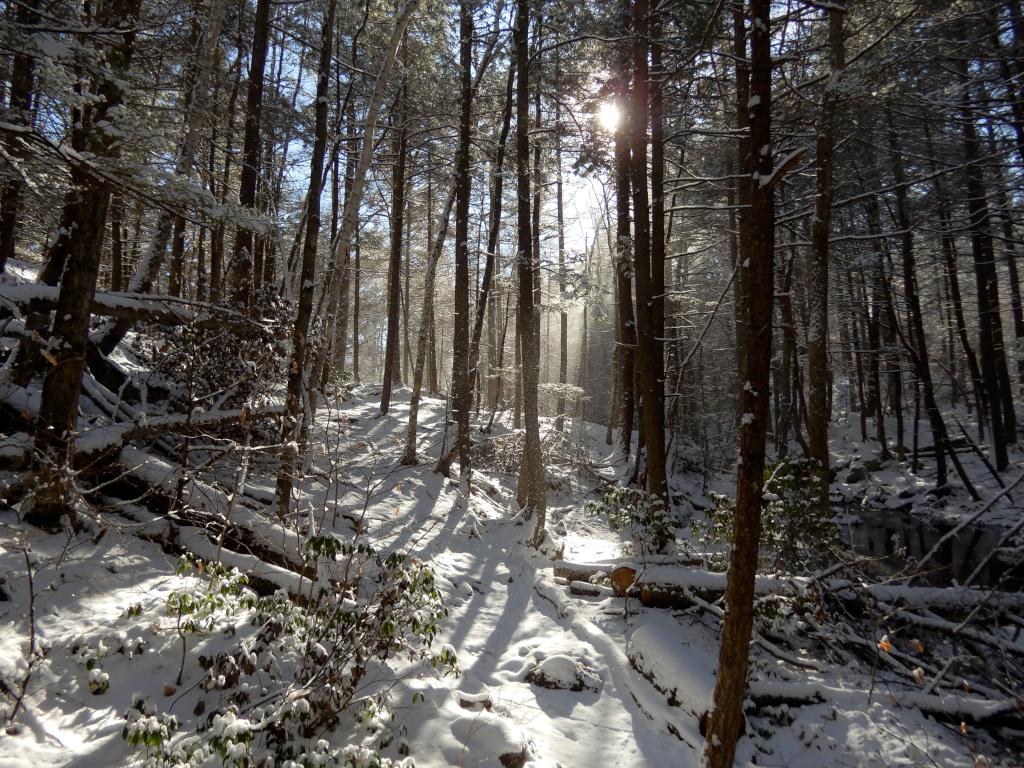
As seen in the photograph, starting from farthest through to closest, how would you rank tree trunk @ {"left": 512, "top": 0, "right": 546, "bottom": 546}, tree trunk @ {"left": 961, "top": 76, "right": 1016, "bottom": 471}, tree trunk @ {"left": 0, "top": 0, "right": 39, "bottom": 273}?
tree trunk @ {"left": 961, "top": 76, "right": 1016, "bottom": 471} → tree trunk @ {"left": 512, "top": 0, "right": 546, "bottom": 546} → tree trunk @ {"left": 0, "top": 0, "right": 39, "bottom": 273}

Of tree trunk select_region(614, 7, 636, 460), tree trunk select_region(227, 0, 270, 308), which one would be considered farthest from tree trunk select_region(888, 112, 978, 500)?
tree trunk select_region(227, 0, 270, 308)

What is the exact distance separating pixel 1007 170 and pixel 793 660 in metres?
16.2

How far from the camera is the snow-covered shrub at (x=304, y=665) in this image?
3.32 meters

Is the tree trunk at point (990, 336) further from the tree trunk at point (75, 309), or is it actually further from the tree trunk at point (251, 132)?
the tree trunk at point (75, 309)

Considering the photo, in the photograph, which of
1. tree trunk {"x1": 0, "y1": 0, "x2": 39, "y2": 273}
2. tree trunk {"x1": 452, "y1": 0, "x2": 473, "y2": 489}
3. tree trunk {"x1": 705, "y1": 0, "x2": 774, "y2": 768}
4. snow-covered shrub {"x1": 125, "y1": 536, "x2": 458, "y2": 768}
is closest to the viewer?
snow-covered shrub {"x1": 125, "y1": 536, "x2": 458, "y2": 768}

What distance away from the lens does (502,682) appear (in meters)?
5.14

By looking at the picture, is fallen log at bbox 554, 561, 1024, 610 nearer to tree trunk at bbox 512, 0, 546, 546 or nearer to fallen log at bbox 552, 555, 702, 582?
fallen log at bbox 552, 555, 702, 582

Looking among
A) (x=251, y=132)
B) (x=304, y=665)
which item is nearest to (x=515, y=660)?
(x=304, y=665)

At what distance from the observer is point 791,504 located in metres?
7.38

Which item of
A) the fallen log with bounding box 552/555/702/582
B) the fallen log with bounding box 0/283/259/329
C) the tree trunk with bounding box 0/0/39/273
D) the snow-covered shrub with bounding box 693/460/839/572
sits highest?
the tree trunk with bounding box 0/0/39/273

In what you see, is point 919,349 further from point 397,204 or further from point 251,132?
point 251,132

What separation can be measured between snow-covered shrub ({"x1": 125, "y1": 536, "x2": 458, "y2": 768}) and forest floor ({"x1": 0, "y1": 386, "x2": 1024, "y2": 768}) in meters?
0.15

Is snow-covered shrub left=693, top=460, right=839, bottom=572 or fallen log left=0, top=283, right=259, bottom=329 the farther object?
snow-covered shrub left=693, top=460, right=839, bottom=572

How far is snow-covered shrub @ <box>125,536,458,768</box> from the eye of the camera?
332 cm
